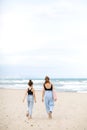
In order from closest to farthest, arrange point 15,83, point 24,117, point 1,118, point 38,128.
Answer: point 38,128 < point 1,118 < point 24,117 < point 15,83

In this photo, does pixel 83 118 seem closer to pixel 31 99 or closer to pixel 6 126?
pixel 31 99

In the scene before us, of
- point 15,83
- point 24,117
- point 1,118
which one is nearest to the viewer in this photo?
point 1,118

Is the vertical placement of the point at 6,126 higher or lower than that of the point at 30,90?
lower

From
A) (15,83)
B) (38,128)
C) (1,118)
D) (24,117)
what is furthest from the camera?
(15,83)

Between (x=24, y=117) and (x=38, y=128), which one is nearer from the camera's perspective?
(x=38, y=128)

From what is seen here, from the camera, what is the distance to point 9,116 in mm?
9562

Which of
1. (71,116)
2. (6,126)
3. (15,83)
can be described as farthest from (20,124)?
(15,83)

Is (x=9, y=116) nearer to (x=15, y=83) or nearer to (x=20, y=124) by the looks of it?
(x=20, y=124)

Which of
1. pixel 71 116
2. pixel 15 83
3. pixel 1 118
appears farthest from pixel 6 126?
pixel 15 83

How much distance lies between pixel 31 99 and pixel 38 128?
1.59m

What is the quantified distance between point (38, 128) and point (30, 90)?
164cm

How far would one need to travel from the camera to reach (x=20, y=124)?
8.31m

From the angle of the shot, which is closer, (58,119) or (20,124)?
(20,124)

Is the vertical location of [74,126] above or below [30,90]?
below
